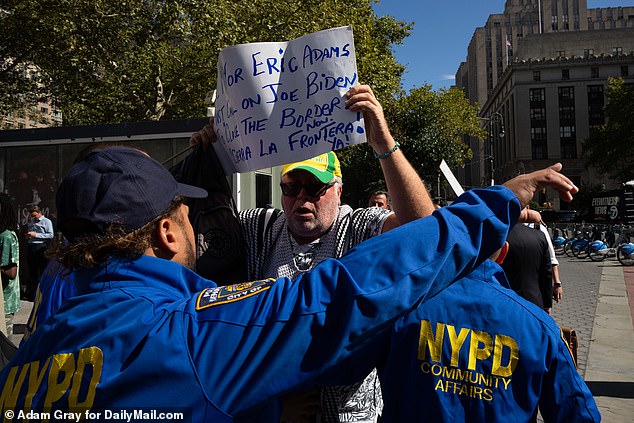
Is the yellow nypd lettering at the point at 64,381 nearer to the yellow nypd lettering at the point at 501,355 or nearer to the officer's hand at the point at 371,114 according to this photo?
the officer's hand at the point at 371,114

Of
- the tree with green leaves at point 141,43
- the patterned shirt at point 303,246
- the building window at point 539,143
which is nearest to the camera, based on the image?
the patterned shirt at point 303,246

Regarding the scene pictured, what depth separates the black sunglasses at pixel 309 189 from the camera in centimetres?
225

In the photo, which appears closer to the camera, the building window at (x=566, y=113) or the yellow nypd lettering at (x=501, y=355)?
the yellow nypd lettering at (x=501, y=355)

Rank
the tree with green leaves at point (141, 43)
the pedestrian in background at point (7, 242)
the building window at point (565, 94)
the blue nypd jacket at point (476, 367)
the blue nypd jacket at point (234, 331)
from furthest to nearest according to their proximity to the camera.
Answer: the building window at point (565, 94), the tree with green leaves at point (141, 43), the pedestrian in background at point (7, 242), the blue nypd jacket at point (476, 367), the blue nypd jacket at point (234, 331)

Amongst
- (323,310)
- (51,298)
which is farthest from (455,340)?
(51,298)

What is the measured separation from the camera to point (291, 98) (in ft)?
6.91

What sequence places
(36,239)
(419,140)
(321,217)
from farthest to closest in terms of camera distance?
(419,140) → (36,239) → (321,217)

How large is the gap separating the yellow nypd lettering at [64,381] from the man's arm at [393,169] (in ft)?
3.82

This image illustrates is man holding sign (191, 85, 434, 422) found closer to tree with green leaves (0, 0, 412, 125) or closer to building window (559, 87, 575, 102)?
tree with green leaves (0, 0, 412, 125)

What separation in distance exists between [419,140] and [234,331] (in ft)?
102

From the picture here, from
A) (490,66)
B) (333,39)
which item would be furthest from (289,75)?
(490,66)

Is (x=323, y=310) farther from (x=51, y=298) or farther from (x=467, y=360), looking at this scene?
(x=51, y=298)

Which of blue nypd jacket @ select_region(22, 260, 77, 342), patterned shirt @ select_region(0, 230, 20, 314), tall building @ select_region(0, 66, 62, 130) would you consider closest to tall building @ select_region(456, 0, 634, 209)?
tall building @ select_region(0, 66, 62, 130)

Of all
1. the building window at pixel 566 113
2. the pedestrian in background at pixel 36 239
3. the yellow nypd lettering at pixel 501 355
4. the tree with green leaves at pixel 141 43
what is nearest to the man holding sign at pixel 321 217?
the yellow nypd lettering at pixel 501 355
